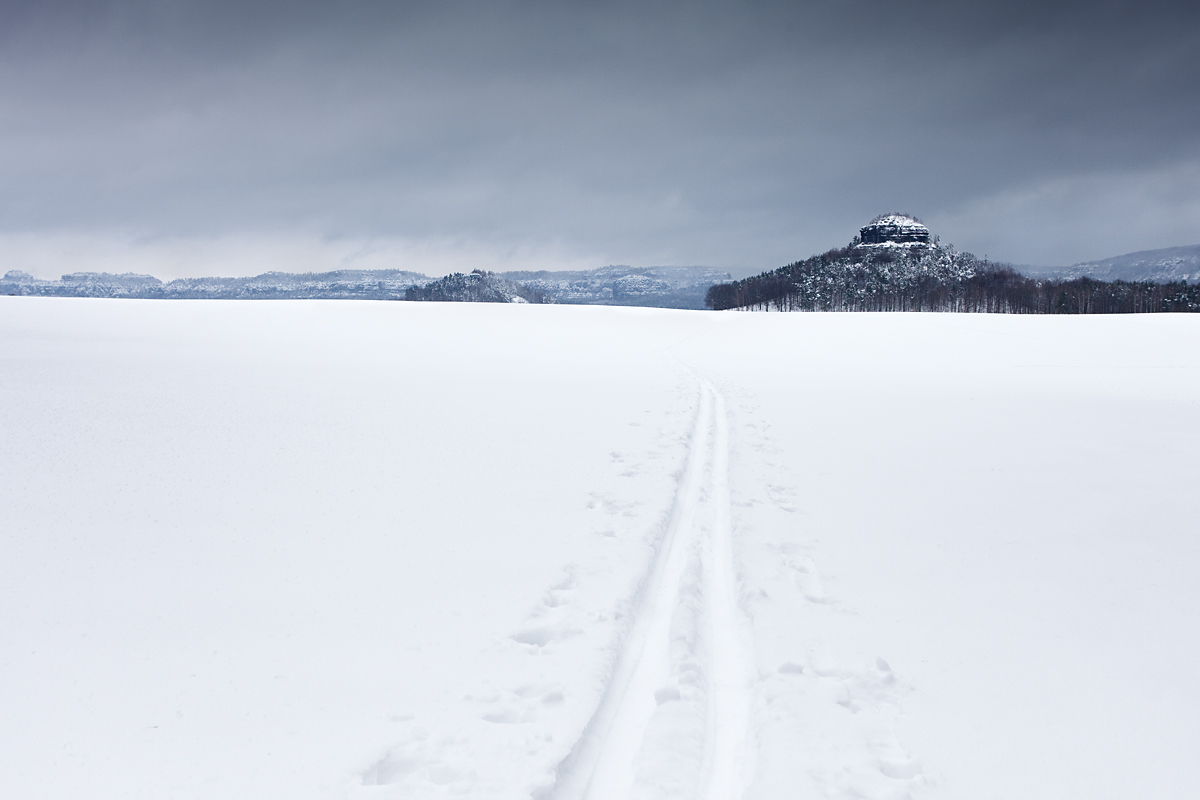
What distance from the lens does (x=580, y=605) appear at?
210 inches

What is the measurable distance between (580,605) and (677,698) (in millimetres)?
1447

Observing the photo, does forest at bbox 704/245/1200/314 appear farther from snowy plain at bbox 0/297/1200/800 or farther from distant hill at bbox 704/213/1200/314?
snowy plain at bbox 0/297/1200/800

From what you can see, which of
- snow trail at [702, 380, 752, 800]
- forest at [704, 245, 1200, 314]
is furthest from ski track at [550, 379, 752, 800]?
forest at [704, 245, 1200, 314]

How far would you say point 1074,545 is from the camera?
22.2 ft

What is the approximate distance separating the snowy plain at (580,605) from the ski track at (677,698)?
2cm

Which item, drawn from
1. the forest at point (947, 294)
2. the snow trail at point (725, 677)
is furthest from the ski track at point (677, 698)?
the forest at point (947, 294)

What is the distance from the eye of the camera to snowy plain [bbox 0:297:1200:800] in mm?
3516

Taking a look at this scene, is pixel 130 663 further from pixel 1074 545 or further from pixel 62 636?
pixel 1074 545

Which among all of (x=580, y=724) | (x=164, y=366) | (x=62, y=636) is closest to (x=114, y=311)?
(x=164, y=366)

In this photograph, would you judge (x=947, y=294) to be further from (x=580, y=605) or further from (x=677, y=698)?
(x=677, y=698)

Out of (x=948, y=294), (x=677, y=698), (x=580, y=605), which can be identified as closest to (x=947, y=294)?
(x=948, y=294)

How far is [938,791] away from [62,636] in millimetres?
5977

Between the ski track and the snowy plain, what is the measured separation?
24 millimetres

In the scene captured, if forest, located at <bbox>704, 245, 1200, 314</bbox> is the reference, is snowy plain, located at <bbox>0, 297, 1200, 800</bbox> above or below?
below
